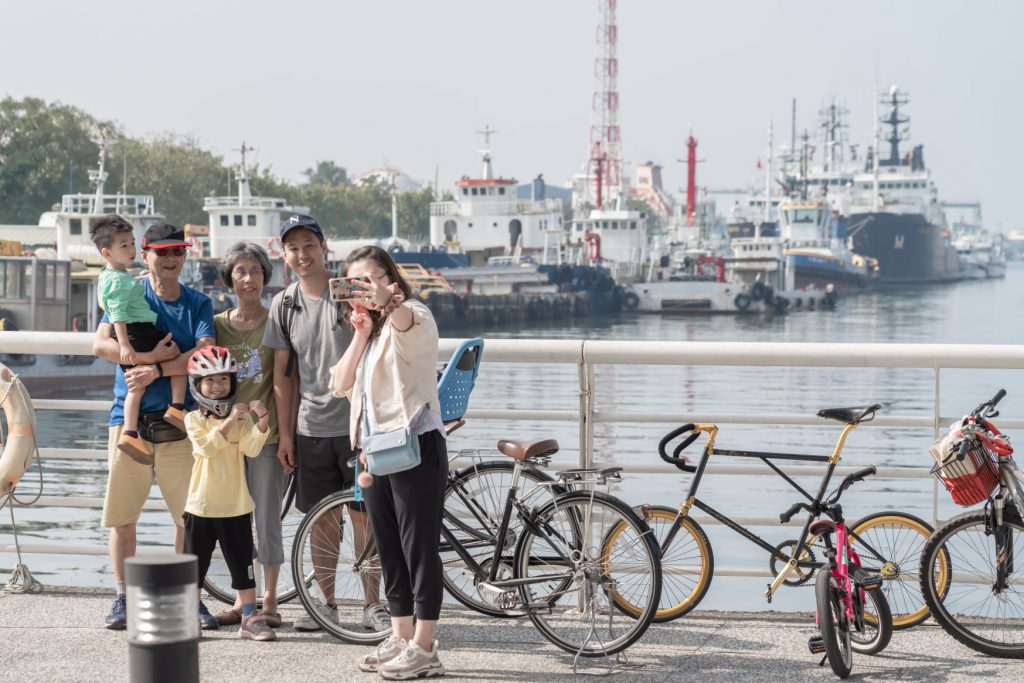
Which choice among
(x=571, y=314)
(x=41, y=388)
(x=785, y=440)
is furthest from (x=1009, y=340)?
(x=41, y=388)

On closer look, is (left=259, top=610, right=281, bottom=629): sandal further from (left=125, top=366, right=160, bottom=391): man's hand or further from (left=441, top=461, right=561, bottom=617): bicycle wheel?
(left=125, top=366, right=160, bottom=391): man's hand

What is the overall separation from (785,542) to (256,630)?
180 cm

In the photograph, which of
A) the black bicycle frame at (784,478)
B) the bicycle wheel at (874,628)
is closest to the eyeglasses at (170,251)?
the black bicycle frame at (784,478)

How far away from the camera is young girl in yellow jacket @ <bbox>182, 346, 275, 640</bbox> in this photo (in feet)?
14.3

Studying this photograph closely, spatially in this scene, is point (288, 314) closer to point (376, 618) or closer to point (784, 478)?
point (376, 618)

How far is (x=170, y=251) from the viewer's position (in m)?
4.47

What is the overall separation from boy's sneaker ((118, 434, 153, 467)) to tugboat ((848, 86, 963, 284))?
11101 centimetres

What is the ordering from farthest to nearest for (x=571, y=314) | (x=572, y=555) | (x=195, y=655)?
(x=571, y=314)
(x=572, y=555)
(x=195, y=655)

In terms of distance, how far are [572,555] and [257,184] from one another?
86.4 metres

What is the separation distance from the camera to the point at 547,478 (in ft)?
14.4

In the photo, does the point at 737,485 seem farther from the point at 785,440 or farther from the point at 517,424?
the point at 517,424

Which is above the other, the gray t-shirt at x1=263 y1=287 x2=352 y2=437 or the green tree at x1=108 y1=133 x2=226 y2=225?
the green tree at x1=108 y1=133 x2=226 y2=225

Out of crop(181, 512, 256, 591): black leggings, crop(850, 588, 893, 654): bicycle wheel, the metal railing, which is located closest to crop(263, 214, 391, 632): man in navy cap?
crop(181, 512, 256, 591): black leggings

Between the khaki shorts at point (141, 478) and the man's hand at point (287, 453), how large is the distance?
34 centimetres
